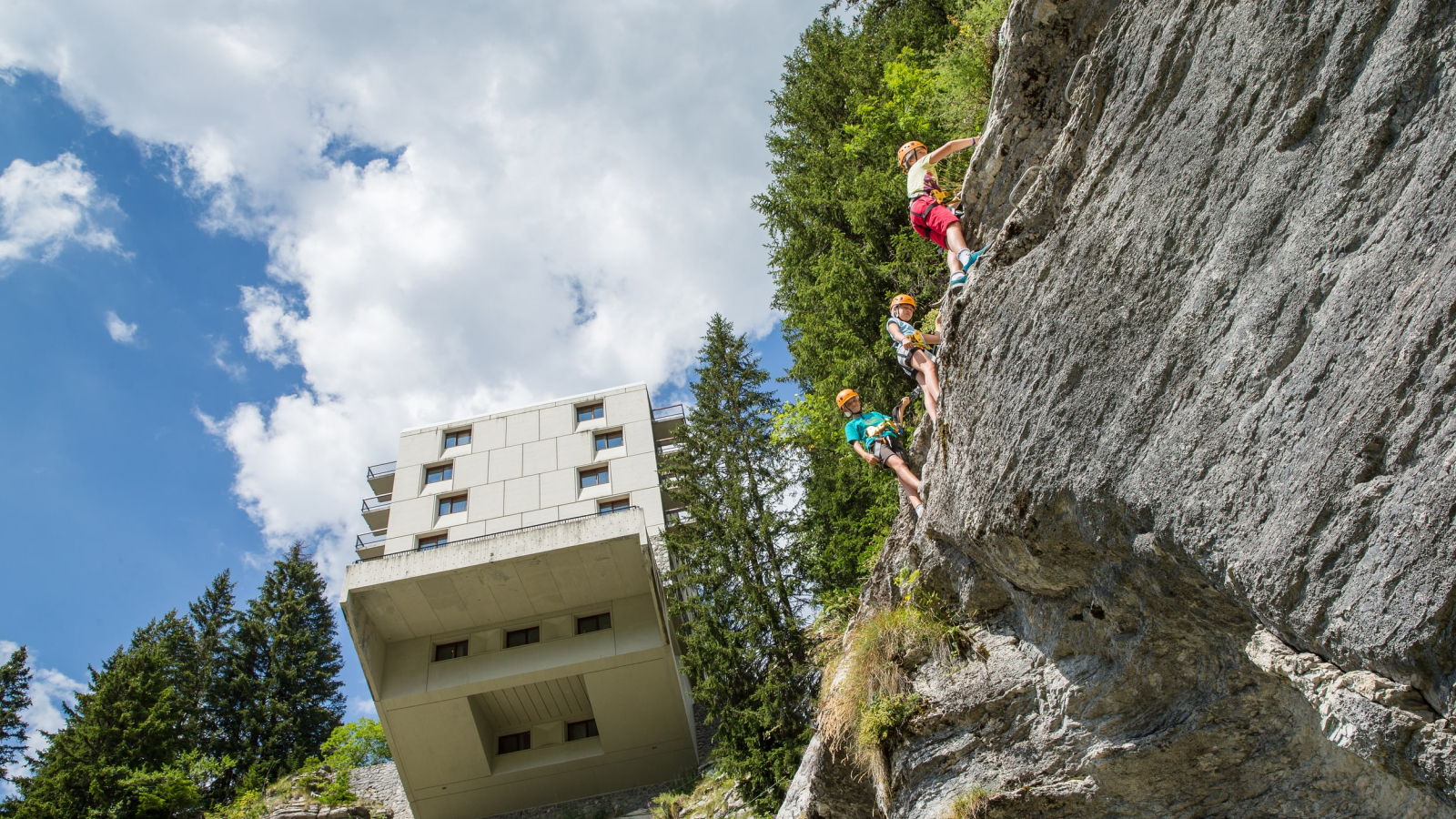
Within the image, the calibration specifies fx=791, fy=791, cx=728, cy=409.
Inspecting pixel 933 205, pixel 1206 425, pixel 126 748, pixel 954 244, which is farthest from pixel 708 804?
pixel 126 748

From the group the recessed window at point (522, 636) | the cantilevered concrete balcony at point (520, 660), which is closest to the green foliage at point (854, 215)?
the cantilevered concrete balcony at point (520, 660)

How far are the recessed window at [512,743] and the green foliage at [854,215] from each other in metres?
10.2

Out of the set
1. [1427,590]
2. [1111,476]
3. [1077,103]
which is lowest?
[1427,590]

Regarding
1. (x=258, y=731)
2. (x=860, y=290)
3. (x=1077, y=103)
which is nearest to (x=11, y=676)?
(x=258, y=731)

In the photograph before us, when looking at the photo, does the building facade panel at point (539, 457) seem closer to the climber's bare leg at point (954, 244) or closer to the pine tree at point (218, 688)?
the pine tree at point (218, 688)

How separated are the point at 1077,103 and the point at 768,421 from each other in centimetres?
1466

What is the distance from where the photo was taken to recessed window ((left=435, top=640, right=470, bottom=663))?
2044 cm

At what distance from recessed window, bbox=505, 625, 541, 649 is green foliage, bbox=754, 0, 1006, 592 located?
340 inches

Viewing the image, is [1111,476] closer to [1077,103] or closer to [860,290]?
[1077,103]

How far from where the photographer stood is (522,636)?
20.9 meters

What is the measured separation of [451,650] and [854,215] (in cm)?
1538

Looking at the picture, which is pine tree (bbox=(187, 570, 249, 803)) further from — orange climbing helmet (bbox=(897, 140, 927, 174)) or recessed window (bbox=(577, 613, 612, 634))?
orange climbing helmet (bbox=(897, 140, 927, 174))

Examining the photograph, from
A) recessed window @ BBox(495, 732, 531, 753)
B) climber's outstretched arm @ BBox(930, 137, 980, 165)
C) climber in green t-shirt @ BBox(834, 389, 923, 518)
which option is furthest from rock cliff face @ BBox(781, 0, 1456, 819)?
recessed window @ BBox(495, 732, 531, 753)

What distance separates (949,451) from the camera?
653 cm
